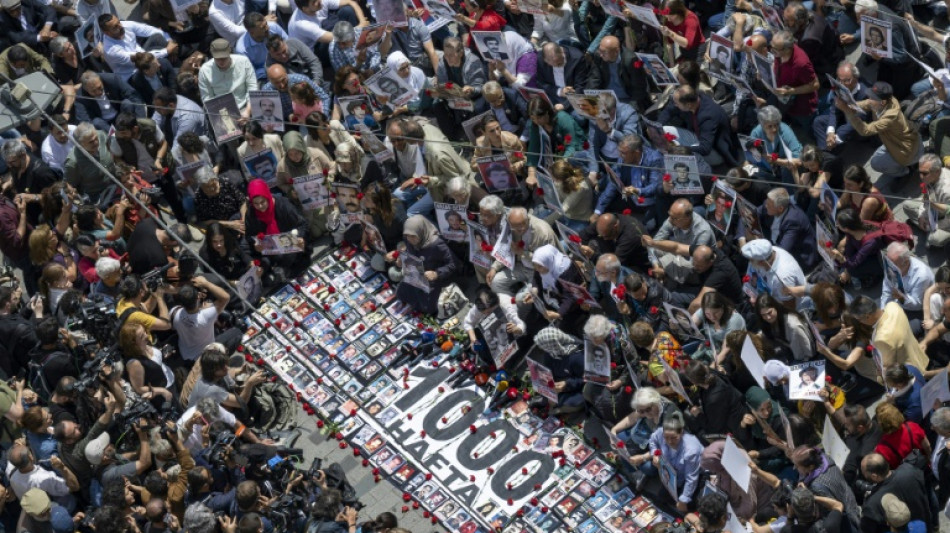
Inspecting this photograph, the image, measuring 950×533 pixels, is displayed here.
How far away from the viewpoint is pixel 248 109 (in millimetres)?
21031

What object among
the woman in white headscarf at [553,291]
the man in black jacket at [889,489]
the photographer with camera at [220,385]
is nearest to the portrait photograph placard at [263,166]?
the photographer with camera at [220,385]

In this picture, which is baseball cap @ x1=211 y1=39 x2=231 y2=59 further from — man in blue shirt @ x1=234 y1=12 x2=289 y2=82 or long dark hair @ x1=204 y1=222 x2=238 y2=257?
long dark hair @ x1=204 y1=222 x2=238 y2=257

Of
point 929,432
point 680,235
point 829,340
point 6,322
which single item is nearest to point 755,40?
point 680,235

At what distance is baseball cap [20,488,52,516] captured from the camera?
17.7 m

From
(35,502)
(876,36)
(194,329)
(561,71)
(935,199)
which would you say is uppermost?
(876,36)

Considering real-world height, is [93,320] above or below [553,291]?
below

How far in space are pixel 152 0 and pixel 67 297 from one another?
4.85m

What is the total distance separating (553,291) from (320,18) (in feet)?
17.5

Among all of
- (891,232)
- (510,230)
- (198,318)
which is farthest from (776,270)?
(198,318)

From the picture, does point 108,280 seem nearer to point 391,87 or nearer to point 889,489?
point 391,87

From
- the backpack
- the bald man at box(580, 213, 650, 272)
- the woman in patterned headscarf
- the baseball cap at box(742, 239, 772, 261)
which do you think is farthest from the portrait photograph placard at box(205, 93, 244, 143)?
the backpack

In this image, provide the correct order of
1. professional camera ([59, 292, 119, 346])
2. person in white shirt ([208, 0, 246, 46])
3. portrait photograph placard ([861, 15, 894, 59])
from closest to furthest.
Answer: portrait photograph placard ([861, 15, 894, 59]), professional camera ([59, 292, 119, 346]), person in white shirt ([208, 0, 246, 46])

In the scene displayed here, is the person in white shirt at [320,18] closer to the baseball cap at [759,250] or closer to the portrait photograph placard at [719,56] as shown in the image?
the portrait photograph placard at [719,56]

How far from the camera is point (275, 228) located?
20.1 metres
